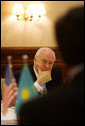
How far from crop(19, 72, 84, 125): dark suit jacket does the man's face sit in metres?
2.39

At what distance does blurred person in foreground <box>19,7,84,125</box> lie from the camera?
3.29ft

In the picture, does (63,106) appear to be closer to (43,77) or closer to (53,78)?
(43,77)

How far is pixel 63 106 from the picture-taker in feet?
3.30

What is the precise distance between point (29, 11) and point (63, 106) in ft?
16.4

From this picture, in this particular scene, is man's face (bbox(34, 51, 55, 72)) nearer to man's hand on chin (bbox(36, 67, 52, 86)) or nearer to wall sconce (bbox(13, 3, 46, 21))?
man's hand on chin (bbox(36, 67, 52, 86))

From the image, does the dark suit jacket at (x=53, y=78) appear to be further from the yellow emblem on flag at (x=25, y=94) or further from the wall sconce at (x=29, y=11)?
the wall sconce at (x=29, y=11)

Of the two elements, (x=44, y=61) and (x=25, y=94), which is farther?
(x=44, y=61)

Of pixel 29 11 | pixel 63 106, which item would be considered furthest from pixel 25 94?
pixel 29 11

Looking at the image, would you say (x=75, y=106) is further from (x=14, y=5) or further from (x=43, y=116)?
(x=14, y=5)

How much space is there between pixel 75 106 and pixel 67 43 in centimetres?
24

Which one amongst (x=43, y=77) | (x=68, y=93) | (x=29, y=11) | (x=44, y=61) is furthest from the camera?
(x=29, y=11)

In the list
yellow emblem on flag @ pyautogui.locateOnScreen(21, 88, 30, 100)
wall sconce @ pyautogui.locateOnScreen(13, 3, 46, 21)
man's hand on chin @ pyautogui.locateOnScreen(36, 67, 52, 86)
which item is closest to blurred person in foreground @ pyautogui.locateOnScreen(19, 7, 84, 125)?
yellow emblem on flag @ pyautogui.locateOnScreen(21, 88, 30, 100)

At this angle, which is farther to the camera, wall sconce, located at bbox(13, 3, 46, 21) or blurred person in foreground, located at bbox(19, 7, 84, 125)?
wall sconce, located at bbox(13, 3, 46, 21)

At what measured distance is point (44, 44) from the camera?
612 centimetres
